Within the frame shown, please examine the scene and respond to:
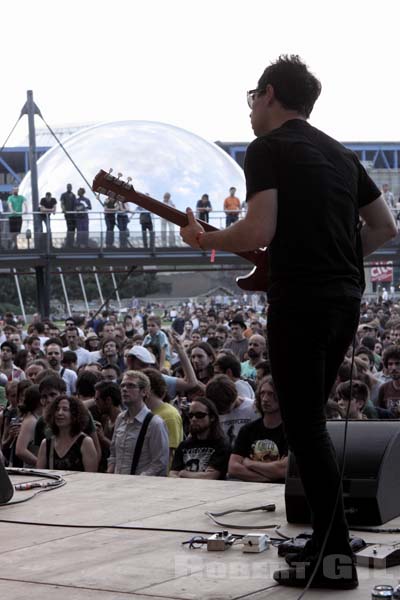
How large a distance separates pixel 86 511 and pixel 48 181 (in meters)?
30.5

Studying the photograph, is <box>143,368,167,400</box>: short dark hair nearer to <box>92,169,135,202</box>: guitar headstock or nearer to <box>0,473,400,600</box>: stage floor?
<box>0,473,400,600</box>: stage floor

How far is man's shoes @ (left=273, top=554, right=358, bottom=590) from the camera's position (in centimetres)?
404

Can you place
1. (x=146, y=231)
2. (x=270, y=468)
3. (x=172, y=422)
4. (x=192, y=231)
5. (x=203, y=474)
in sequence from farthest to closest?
(x=146, y=231)
(x=172, y=422)
(x=203, y=474)
(x=270, y=468)
(x=192, y=231)

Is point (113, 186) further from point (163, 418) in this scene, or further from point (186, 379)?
point (186, 379)

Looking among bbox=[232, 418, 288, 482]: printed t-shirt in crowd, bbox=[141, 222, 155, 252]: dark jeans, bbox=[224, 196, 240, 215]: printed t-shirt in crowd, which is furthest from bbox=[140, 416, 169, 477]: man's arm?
bbox=[224, 196, 240, 215]: printed t-shirt in crowd

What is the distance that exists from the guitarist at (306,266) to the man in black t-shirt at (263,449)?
122 inches

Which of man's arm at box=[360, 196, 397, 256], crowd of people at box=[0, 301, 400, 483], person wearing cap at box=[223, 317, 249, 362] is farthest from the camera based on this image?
person wearing cap at box=[223, 317, 249, 362]

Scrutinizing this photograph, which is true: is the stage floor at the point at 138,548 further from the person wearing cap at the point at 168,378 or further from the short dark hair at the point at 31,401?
the person wearing cap at the point at 168,378

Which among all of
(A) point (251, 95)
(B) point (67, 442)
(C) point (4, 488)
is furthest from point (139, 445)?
(A) point (251, 95)

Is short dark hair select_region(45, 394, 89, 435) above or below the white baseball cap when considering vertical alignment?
below

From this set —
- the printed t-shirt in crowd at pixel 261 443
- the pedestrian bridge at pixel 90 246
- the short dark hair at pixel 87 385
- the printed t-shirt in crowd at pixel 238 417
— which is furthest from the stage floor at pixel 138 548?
the pedestrian bridge at pixel 90 246

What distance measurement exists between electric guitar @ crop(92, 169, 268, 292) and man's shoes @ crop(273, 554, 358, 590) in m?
1.12

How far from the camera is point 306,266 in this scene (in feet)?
13.4

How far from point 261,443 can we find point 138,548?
282cm
